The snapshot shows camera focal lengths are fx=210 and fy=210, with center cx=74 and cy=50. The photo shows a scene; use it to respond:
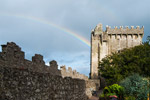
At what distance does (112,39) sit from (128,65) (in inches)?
744

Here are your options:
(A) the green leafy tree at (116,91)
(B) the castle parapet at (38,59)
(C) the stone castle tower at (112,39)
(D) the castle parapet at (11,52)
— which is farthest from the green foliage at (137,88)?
(C) the stone castle tower at (112,39)

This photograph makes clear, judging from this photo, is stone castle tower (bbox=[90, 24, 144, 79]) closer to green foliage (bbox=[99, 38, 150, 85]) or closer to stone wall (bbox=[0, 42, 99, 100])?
green foliage (bbox=[99, 38, 150, 85])

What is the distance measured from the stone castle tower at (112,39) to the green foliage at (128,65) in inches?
589

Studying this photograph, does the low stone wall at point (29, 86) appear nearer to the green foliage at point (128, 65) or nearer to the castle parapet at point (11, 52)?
the castle parapet at point (11, 52)

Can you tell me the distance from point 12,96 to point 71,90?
563cm

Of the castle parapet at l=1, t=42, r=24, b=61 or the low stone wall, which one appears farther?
the castle parapet at l=1, t=42, r=24, b=61

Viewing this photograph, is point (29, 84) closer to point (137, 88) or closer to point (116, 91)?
point (137, 88)

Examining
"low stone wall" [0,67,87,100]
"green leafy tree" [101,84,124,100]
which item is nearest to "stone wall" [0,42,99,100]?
"low stone wall" [0,67,87,100]

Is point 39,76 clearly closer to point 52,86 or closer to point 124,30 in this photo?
point 52,86

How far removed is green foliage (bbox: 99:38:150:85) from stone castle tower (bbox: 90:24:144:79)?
15.0 m

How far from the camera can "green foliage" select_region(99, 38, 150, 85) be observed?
30.4m

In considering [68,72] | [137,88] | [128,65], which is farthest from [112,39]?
[137,88]

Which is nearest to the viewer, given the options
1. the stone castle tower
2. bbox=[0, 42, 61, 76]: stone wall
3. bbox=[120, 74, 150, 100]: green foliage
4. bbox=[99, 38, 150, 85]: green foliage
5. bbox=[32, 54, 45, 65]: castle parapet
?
bbox=[0, 42, 61, 76]: stone wall

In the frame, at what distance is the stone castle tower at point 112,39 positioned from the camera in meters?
49.2
